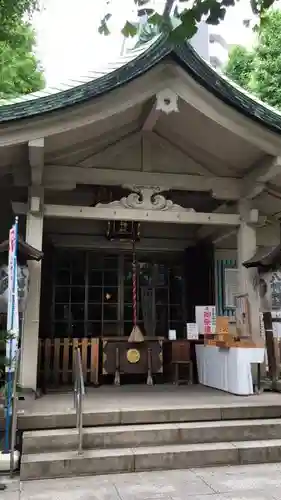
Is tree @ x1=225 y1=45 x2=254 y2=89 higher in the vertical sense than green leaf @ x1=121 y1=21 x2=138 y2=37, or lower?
higher

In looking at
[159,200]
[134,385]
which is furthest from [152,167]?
[134,385]

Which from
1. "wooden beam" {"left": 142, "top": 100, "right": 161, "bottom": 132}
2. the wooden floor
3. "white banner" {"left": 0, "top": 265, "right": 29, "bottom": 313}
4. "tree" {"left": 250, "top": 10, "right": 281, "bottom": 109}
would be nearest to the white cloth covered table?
the wooden floor

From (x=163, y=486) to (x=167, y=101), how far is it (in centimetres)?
499

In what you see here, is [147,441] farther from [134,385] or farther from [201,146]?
[201,146]

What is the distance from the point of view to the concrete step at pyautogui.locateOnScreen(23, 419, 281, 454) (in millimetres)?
4919

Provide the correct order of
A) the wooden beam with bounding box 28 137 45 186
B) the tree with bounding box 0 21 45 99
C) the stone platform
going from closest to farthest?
1. the stone platform
2. the wooden beam with bounding box 28 137 45 186
3. the tree with bounding box 0 21 45 99

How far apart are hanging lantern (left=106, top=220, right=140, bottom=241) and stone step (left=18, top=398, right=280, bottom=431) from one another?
363cm

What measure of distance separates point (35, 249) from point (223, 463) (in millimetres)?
3622

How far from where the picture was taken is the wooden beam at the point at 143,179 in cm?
733

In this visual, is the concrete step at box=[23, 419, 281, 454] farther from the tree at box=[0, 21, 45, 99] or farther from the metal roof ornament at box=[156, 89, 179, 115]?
the tree at box=[0, 21, 45, 99]

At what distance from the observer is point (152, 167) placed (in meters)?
7.79

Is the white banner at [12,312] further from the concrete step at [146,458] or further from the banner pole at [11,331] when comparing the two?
the concrete step at [146,458]

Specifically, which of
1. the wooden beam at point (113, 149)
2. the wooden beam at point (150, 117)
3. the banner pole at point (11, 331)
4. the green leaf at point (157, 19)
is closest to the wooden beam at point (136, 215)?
the wooden beam at point (113, 149)

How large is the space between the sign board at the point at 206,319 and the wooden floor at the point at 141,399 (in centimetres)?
115
